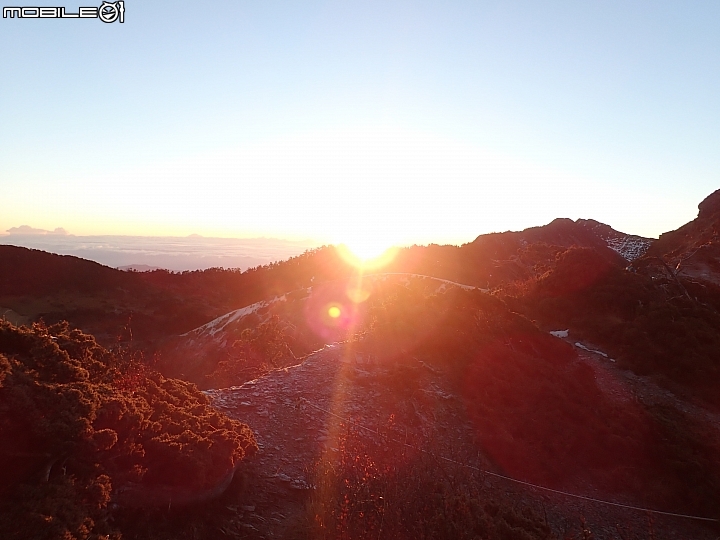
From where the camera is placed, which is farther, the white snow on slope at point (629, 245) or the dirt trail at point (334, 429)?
the white snow on slope at point (629, 245)

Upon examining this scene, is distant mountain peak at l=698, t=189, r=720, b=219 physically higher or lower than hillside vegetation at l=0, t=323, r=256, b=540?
higher

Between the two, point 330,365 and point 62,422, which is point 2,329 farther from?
point 330,365

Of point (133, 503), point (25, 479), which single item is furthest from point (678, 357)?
point (25, 479)

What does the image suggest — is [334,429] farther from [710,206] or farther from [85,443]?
[710,206]

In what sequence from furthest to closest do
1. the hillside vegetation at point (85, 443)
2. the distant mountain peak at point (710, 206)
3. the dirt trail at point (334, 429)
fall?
the distant mountain peak at point (710, 206) < the dirt trail at point (334, 429) < the hillside vegetation at point (85, 443)

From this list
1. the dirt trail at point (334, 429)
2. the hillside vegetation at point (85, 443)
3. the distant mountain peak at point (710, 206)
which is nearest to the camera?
the hillside vegetation at point (85, 443)

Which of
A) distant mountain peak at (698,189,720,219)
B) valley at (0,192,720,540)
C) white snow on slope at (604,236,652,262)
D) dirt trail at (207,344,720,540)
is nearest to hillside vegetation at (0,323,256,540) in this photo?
valley at (0,192,720,540)

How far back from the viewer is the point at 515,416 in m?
10.8

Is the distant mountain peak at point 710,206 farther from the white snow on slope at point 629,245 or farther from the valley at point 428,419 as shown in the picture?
the valley at point 428,419

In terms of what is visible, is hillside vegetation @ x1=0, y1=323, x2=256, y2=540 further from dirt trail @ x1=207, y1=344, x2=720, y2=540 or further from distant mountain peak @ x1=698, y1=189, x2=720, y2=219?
distant mountain peak @ x1=698, y1=189, x2=720, y2=219

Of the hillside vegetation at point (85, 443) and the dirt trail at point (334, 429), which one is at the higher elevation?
the hillside vegetation at point (85, 443)

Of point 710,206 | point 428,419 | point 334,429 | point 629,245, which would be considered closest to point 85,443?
point 334,429

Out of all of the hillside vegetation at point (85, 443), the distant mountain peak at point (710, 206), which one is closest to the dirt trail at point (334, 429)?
the hillside vegetation at point (85, 443)

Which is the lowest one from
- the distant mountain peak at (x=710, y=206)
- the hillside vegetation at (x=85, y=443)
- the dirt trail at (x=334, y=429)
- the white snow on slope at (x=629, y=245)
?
the dirt trail at (x=334, y=429)
